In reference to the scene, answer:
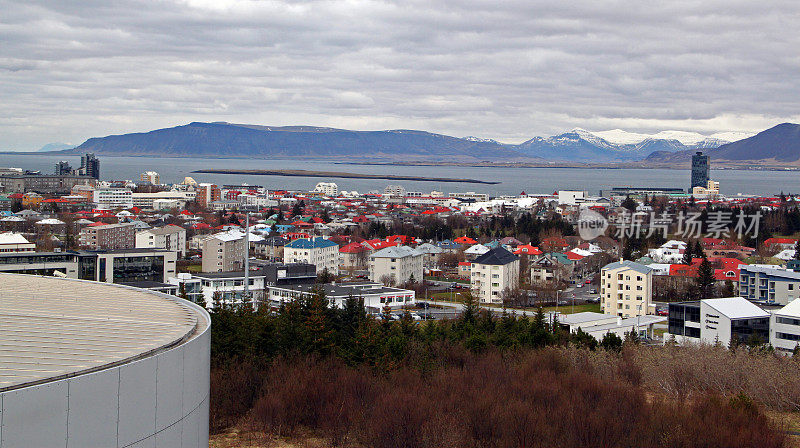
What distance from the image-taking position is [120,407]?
303 centimetres

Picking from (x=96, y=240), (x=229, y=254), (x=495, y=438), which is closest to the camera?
(x=495, y=438)

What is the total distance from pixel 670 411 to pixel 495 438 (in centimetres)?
129

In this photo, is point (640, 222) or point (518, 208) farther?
point (518, 208)

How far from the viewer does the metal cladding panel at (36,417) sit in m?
2.63

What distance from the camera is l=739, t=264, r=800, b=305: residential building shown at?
14258 mm

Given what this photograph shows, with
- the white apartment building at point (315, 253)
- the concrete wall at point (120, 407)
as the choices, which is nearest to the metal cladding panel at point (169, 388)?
the concrete wall at point (120, 407)

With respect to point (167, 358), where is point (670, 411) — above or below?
below

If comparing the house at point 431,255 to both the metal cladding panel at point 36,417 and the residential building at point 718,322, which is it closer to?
the residential building at point 718,322

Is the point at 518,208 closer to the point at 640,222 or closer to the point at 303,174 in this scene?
the point at 640,222

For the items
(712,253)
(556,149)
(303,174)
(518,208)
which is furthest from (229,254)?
(556,149)

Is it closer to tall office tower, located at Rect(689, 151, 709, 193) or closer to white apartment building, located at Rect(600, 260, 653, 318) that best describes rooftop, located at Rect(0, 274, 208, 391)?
white apartment building, located at Rect(600, 260, 653, 318)

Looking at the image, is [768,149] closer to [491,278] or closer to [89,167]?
[89,167]

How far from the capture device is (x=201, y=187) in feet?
143

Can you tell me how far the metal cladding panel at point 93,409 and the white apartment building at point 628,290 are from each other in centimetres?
1226
